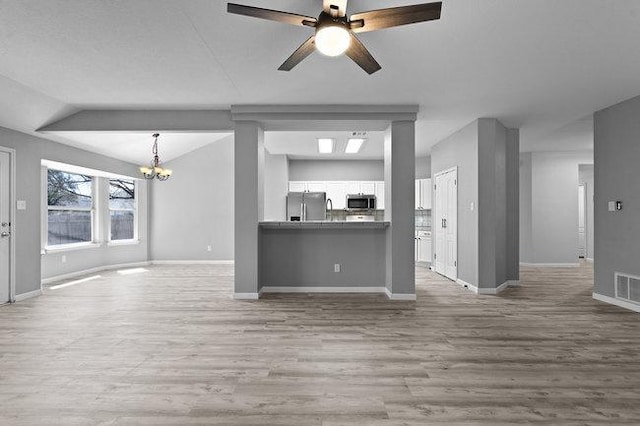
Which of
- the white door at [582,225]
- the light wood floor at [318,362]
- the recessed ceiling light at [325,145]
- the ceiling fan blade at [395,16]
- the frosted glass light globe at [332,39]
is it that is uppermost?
the recessed ceiling light at [325,145]

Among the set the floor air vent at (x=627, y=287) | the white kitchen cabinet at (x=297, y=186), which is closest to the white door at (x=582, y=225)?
the floor air vent at (x=627, y=287)

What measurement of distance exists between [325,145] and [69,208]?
5.18m

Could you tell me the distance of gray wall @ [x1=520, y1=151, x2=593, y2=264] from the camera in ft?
25.7

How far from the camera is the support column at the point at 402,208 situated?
Result: 471 centimetres

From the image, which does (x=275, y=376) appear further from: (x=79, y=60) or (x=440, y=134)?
(x=440, y=134)

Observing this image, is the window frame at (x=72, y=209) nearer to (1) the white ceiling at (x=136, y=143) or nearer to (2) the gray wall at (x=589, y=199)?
(1) the white ceiling at (x=136, y=143)

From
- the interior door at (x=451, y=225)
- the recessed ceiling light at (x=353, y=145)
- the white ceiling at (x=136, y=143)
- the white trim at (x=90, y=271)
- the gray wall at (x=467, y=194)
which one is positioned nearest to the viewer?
the gray wall at (x=467, y=194)

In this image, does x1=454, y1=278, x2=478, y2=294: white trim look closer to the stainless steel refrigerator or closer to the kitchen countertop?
the kitchen countertop

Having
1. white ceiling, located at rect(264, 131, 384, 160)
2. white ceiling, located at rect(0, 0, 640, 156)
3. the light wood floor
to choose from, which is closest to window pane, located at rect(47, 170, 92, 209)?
white ceiling, located at rect(0, 0, 640, 156)

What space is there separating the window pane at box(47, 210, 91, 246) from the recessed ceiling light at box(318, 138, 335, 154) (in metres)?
5.07

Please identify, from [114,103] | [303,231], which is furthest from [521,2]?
[114,103]

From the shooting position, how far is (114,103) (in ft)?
14.6

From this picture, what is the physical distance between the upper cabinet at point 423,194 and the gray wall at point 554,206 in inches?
92.3

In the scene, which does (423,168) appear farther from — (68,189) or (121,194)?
(68,189)
